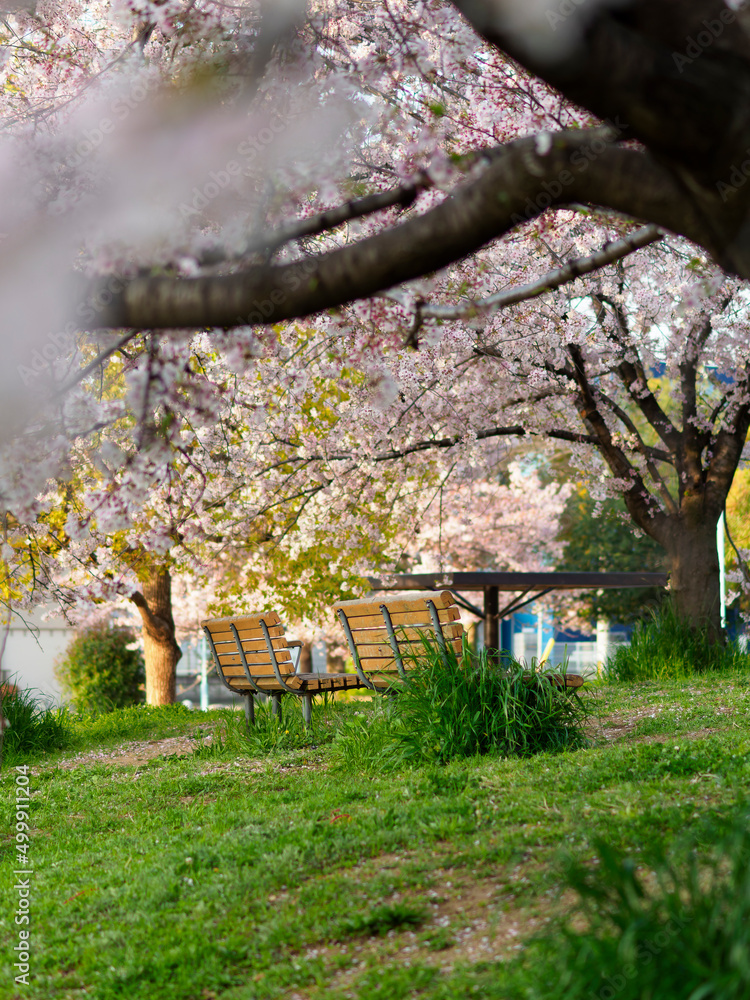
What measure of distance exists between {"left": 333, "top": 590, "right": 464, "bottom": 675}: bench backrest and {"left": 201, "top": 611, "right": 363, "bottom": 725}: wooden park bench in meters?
0.42

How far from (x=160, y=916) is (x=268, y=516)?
398 inches

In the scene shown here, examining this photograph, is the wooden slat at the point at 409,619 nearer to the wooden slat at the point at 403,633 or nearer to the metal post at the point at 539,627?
the wooden slat at the point at 403,633

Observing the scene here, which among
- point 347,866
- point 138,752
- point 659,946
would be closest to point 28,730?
point 138,752

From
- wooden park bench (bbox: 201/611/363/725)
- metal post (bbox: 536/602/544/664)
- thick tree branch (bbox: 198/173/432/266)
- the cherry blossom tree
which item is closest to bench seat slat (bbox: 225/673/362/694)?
wooden park bench (bbox: 201/611/363/725)

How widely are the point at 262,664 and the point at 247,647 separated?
28 centimetres

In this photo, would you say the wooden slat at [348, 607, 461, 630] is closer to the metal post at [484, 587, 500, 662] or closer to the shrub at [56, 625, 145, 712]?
the metal post at [484, 587, 500, 662]

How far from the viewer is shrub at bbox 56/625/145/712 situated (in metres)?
15.7

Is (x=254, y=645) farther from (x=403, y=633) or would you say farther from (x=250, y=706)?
(x=403, y=633)

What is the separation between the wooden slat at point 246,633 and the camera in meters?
7.50

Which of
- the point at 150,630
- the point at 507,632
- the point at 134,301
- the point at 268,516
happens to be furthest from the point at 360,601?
the point at 507,632

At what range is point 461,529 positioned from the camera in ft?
74.1

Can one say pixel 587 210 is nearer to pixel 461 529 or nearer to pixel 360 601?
pixel 360 601

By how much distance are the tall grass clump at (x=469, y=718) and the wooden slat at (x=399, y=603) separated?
0.45 m

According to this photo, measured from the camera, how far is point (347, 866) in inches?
143
